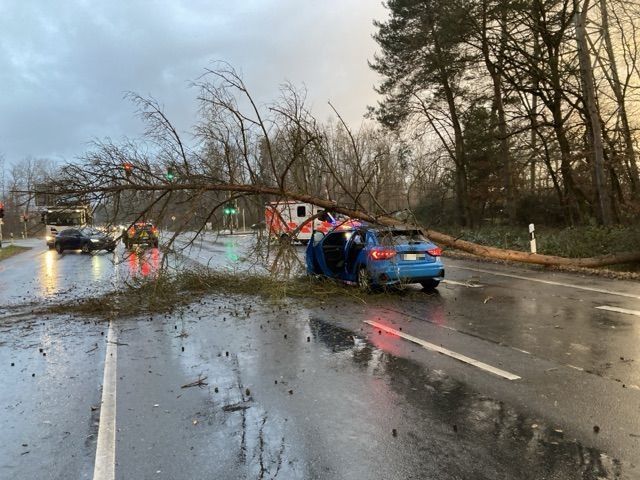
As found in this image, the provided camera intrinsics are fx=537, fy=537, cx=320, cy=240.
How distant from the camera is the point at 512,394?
5.16 metres

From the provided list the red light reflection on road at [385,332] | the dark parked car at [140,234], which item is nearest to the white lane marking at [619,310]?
the red light reflection on road at [385,332]

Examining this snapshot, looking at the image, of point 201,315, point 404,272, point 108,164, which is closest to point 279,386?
point 201,315

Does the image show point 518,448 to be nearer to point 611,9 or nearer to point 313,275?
point 313,275

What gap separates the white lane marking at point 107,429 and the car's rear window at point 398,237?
19.4 feet

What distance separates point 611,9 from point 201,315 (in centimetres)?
2209

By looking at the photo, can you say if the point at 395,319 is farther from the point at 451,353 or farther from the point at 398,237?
the point at 398,237

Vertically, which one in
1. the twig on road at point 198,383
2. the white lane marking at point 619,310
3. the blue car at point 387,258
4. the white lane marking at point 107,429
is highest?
the blue car at point 387,258

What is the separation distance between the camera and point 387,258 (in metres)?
10.9

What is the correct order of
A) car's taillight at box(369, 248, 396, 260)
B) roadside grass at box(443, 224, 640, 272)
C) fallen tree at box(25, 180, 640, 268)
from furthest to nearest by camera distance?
roadside grass at box(443, 224, 640, 272) < car's taillight at box(369, 248, 396, 260) < fallen tree at box(25, 180, 640, 268)

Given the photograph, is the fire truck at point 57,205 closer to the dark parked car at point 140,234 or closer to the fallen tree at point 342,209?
the fallen tree at point 342,209

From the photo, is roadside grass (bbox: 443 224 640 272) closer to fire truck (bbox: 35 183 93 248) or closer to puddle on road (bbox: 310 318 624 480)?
fire truck (bbox: 35 183 93 248)

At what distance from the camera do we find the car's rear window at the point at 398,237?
11102 mm

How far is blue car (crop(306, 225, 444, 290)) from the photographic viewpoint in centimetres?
1094

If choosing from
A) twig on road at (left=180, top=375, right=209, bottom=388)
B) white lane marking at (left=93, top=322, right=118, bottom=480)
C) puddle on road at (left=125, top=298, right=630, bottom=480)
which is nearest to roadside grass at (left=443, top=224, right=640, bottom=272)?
puddle on road at (left=125, top=298, right=630, bottom=480)
